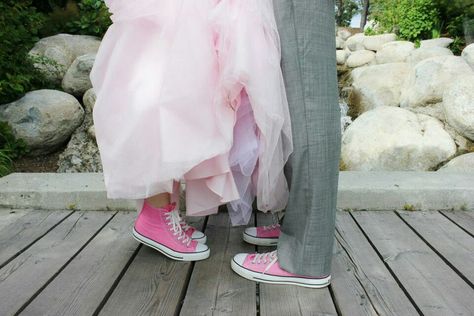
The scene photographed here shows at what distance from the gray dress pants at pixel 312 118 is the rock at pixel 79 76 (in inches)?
107

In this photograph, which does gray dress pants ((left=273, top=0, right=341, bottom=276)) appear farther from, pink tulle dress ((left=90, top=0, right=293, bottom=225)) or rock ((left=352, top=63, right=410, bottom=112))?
rock ((left=352, top=63, right=410, bottom=112))

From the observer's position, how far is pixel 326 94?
4.09 ft

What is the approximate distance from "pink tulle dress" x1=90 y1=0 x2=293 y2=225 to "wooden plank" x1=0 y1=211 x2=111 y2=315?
1.23ft

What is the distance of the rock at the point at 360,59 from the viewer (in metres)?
7.03

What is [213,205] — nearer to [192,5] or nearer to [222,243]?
[222,243]

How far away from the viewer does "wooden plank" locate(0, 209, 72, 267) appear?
1.57 m

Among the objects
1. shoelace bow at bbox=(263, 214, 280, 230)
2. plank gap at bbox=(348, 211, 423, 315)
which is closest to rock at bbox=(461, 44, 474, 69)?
plank gap at bbox=(348, 211, 423, 315)

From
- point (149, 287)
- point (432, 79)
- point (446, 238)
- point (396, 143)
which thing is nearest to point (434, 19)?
point (432, 79)

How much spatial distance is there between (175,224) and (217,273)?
0.74ft

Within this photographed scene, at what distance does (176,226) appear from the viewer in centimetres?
148

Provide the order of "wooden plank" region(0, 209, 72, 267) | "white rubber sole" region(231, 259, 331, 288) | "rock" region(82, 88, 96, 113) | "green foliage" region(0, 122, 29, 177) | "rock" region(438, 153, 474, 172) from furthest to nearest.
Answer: "rock" region(82, 88, 96, 113) < "green foliage" region(0, 122, 29, 177) < "rock" region(438, 153, 474, 172) < "wooden plank" region(0, 209, 72, 267) < "white rubber sole" region(231, 259, 331, 288)

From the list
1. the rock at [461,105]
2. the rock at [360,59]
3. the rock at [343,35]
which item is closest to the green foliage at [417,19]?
the rock at [360,59]

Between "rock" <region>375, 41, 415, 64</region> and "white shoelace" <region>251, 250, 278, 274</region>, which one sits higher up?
"rock" <region>375, 41, 415, 64</region>

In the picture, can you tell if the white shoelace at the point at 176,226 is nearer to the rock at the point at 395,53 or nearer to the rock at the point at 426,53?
the rock at the point at 426,53
